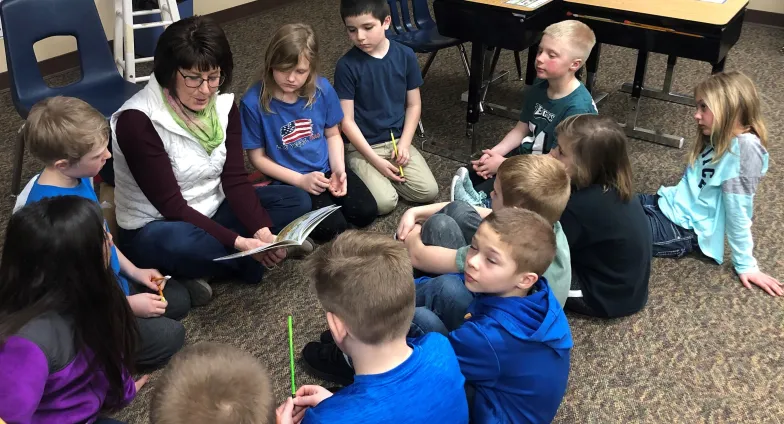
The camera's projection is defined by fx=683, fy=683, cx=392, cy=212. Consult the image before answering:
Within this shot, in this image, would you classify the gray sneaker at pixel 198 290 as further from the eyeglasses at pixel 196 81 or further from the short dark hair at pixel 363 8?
the short dark hair at pixel 363 8

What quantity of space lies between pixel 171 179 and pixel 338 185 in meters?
0.69

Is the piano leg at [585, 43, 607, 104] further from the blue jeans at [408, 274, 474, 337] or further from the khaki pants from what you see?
the blue jeans at [408, 274, 474, 337]

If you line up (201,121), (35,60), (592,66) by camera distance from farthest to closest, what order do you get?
(592,66), (35,60), (201,121)

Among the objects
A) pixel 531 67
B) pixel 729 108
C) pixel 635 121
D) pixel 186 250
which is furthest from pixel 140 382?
pixel 531 67

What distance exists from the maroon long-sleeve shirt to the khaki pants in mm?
542

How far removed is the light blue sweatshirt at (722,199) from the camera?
234 centimetres

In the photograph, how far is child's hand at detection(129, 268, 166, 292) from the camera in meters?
2.11

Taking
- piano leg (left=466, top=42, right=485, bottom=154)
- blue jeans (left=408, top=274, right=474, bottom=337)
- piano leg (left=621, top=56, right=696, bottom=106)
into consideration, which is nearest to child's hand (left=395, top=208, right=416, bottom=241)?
blue jeans (left=408, top=274, right=474, bottom=337)

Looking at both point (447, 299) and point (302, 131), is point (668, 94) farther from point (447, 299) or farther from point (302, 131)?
point (447, 299)

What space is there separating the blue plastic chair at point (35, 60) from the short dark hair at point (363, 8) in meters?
1.00

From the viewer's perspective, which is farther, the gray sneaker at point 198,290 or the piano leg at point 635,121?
the piano leg at point 635,121

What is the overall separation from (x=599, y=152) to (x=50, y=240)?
4.83 ft

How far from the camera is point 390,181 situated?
9.40 ft

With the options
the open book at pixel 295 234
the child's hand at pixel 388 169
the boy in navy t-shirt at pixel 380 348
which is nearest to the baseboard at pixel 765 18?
the child's hand at pixel 388 169
